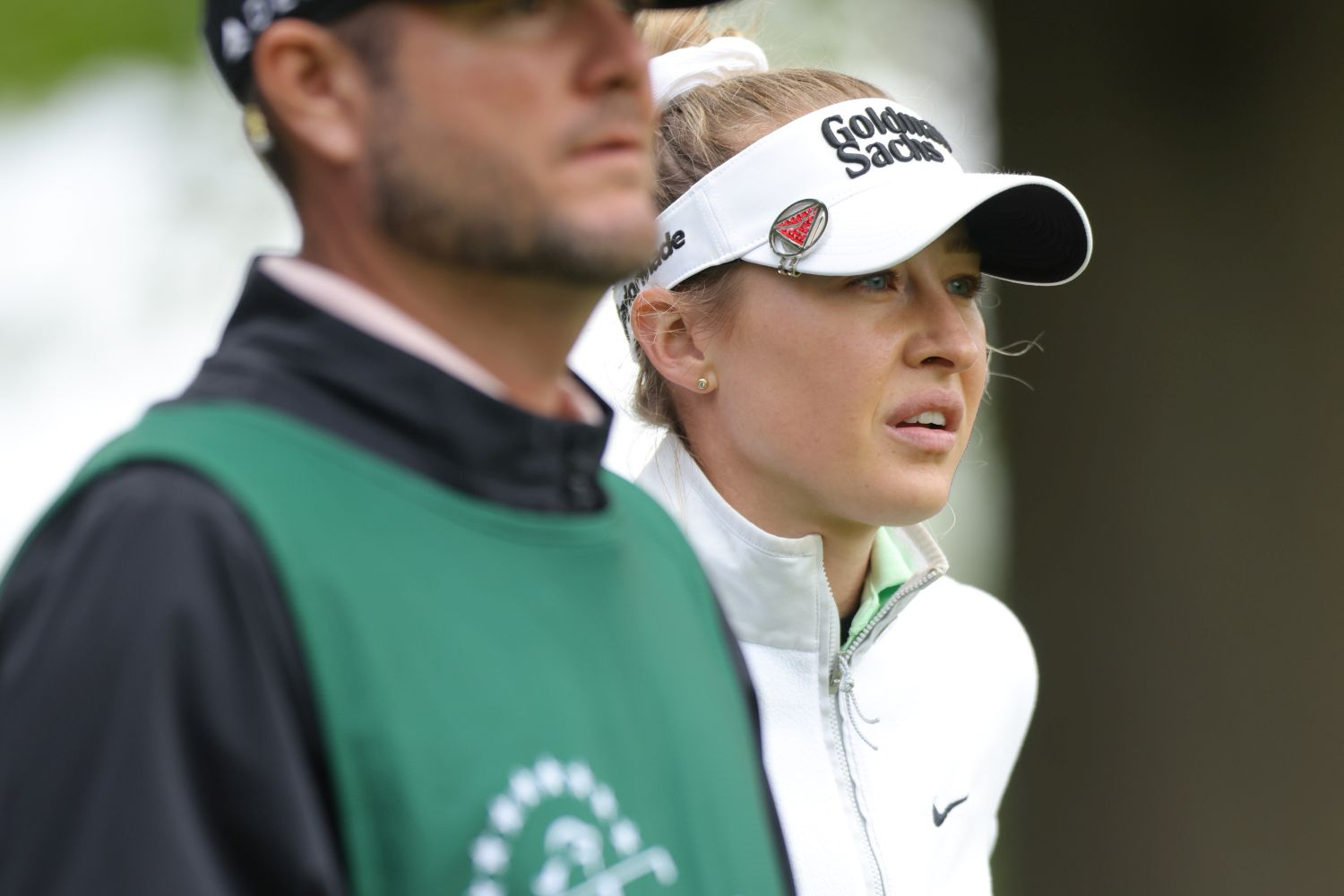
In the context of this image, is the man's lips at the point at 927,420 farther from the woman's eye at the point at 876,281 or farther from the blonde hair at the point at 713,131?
the blonde hair at the point at 713,131

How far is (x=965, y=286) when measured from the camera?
308 cm

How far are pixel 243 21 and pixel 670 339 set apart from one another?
151 cm

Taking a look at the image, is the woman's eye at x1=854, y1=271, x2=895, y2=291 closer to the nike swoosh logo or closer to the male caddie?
the nike swoosh logo

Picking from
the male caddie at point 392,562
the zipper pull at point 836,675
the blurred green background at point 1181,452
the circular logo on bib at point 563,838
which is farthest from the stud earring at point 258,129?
the blurred green background at point 1181,452

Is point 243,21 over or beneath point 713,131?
over

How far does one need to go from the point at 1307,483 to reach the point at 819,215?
370cm

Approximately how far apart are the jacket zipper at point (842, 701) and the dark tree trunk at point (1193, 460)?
3291mm

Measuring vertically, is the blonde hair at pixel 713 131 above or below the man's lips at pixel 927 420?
above

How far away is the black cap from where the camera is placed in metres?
1.58

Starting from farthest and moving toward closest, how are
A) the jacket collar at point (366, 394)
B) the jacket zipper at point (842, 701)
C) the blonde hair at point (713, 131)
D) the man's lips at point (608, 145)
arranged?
the blonde hair at point (713, 131), the jacket zipper at point (842, 701), the man's lips at point (608, 145), the jacket collar at point (366, 394)

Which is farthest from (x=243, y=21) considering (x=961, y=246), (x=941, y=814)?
(x=941, y=814)

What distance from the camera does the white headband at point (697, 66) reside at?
10.6ft

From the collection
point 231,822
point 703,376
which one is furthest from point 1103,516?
point 231,822

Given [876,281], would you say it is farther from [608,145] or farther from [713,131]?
[608,145]
